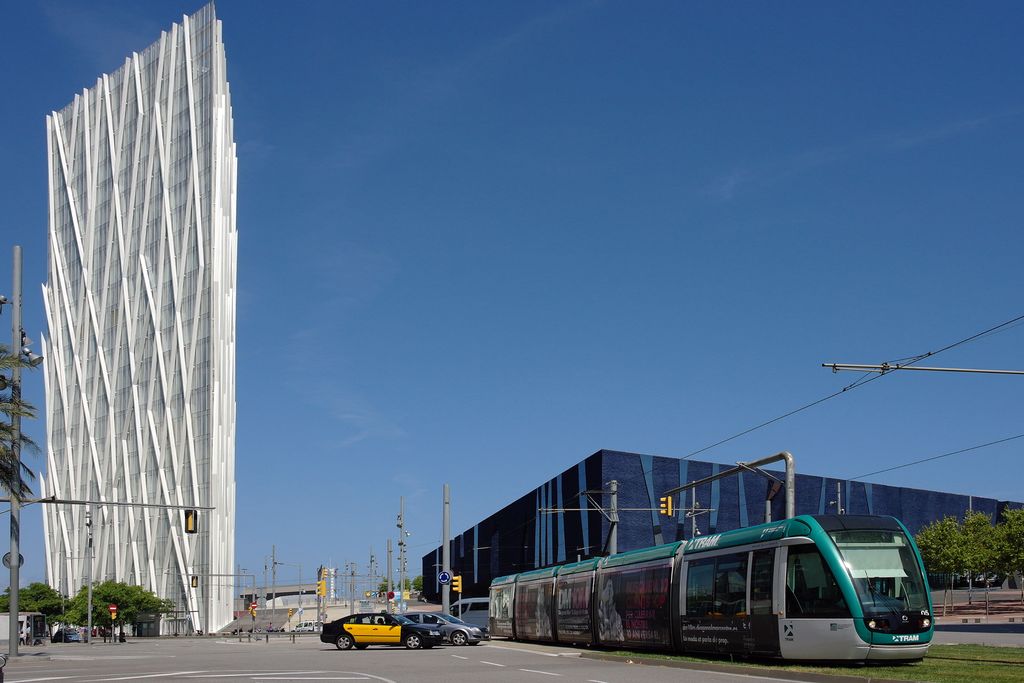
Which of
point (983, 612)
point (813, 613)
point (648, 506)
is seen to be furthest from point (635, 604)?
point (648, 506)

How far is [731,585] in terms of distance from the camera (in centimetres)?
2372

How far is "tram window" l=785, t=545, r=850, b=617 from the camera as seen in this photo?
20453 mm

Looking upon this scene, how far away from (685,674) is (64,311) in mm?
110628

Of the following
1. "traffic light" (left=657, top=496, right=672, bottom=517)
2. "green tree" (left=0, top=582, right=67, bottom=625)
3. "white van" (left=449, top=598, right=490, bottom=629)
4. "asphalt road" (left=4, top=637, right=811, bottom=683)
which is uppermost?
"traffic light" (left=657, top=496, right=672, bottom=517)

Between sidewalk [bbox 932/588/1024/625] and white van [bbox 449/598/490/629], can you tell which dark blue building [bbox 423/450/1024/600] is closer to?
white van [bbox 449/598/490/629]

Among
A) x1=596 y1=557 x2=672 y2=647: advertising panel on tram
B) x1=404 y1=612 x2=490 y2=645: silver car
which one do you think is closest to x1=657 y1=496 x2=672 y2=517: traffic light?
Answer: x1=596 y1=557 x2=672 y2=647: advertising panel on tram

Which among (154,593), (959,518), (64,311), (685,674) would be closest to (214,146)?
(64,311)

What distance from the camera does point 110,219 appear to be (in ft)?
378

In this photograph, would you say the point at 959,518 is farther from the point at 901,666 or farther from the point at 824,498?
the point at 901,666

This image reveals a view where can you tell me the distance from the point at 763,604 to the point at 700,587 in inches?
125

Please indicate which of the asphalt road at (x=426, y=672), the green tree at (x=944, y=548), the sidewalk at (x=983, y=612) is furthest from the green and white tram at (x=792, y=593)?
the green tree at (x=944, y=548)

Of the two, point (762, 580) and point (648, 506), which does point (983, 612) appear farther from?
point (762, 580)

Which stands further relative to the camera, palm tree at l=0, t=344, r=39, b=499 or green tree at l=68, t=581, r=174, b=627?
green tree at l=68, t=581, r=174, b=627

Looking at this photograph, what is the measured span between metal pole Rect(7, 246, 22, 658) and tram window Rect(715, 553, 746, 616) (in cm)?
2383
